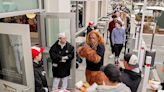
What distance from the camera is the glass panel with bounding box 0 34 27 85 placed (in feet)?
8.89

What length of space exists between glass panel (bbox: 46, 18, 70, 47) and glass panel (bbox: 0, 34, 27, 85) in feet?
5.36

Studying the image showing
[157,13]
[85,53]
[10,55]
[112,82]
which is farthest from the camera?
[157,13]

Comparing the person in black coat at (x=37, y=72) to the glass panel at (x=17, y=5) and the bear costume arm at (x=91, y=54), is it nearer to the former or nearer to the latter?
the glass panel at (x=17, y=5)

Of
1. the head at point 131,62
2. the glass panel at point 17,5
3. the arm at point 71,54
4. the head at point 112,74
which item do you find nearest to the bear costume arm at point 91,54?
the arm at point 71,54

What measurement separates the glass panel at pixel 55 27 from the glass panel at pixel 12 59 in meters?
1.63

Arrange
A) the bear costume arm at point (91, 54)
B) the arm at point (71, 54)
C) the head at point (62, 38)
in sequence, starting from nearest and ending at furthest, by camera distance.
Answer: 1. the bear costume arm at point (91, 54)
2. the head at point (62, 38)
3. the arm at point (71, 54)

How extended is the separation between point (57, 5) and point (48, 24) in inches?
19.2

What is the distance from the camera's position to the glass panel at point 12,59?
2709 millimetres

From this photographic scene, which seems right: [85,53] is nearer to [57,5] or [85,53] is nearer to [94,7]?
[57,5]

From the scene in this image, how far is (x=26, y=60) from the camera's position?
263 cm

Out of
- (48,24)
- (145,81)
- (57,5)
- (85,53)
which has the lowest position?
(145,81)

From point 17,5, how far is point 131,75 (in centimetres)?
208

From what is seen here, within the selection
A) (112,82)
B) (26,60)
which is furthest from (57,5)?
(112,82)

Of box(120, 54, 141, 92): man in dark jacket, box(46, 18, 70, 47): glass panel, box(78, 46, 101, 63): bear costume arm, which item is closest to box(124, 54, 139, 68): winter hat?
box(120, 54, 141, 92): man in dark jacket
